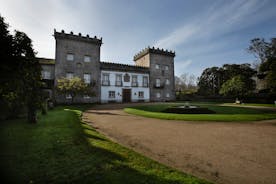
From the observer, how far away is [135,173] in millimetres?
2936

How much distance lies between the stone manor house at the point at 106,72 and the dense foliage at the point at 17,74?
19.3 metres

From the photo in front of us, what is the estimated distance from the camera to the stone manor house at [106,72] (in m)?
26.9

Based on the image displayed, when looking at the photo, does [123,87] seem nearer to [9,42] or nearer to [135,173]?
[9,42]

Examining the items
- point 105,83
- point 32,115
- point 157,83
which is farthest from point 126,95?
point 32,115

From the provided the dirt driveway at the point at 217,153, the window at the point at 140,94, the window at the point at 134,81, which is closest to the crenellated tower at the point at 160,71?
the window at the point at 140,94

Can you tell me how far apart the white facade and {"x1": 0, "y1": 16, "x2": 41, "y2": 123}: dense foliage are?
21.5 metres

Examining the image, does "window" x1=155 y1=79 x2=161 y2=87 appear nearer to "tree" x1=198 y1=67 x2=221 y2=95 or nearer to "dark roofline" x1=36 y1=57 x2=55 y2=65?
"tree" x1=198 y1=67 x2=221 y2=95

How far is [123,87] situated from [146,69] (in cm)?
751

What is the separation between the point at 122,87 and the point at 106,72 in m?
4.66

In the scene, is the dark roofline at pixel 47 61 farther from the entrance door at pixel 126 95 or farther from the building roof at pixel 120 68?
the entrance door at pixel 126 95

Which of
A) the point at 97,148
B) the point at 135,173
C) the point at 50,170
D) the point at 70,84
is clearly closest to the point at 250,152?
the point at 135,173

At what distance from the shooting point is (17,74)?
21.8 ft

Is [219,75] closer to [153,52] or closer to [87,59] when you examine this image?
[153,52]

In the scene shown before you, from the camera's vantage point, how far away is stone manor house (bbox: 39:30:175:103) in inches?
1057
